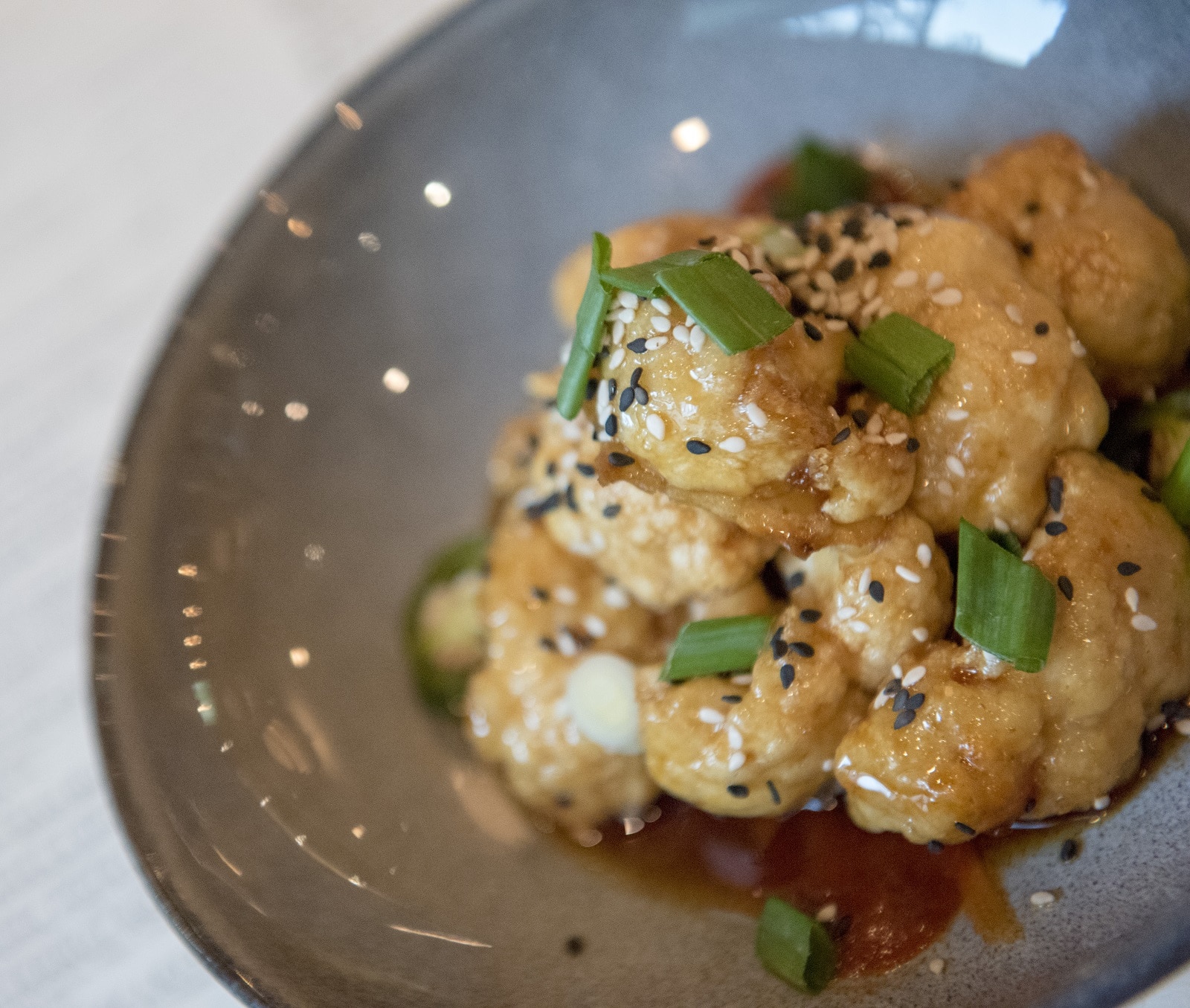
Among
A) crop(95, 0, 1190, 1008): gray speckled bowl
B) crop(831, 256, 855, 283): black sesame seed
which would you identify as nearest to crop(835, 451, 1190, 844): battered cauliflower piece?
crop(95, 0, 1190, 1008): gray speckled bowl

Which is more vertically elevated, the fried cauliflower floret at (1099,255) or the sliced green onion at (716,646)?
the fried cauliflower floret at (1099,255)

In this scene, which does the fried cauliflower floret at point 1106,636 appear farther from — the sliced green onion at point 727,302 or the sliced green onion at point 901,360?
the sliced green onion at point 727,302

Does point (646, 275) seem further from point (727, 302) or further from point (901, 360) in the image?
point (901, 360)

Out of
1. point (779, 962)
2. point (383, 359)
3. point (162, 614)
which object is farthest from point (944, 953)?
point (383, 359)

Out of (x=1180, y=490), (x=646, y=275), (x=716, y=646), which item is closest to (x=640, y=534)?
(x=716, y=646)

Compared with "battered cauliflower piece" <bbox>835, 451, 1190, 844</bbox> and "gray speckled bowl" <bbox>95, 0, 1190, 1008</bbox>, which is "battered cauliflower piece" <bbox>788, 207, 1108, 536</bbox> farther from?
"gray speckled bowl" <bbox>95, 0, 1190, 1008</bbox>

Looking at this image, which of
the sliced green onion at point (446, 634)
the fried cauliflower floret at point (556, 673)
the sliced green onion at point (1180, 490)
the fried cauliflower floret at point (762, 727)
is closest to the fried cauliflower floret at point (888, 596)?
the fried cauliflower floret at point (762, 727)
